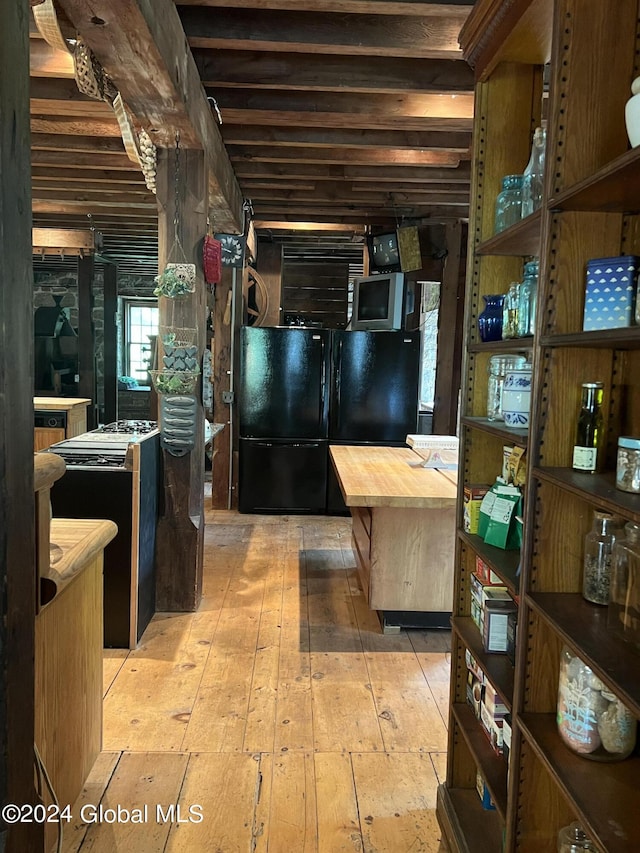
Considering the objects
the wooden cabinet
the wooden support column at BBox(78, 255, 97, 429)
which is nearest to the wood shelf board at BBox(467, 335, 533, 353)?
the wooden cabinet

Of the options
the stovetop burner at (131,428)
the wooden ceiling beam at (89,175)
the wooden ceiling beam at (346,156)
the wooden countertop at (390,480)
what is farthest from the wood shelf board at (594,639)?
the wooden ceiling beam at (89,175)

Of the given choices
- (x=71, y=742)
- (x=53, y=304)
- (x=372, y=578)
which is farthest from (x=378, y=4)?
(x=53, y=304)

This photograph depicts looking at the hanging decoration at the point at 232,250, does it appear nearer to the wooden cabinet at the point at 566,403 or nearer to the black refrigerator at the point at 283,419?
the black refrigerator at the point at 283,419

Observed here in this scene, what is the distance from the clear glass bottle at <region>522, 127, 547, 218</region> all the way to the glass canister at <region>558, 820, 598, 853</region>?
51.8 inches

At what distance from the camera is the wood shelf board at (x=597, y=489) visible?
0.92m

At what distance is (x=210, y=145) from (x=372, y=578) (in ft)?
7.64

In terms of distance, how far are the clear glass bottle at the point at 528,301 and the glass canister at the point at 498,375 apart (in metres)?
0.11

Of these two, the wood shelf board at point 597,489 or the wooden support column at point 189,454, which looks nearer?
the wood shelf board at point 597,489

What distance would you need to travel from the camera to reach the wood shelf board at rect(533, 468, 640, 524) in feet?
3.01

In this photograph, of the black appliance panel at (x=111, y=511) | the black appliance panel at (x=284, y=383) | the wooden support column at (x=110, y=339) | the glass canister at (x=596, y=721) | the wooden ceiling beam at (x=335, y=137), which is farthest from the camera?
the wooden support column at (x=110, y=339)

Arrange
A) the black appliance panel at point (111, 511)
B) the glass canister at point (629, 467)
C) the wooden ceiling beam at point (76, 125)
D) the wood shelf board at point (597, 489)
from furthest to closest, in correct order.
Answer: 1. the wooden ceiling beam at point (76, 125)
2. the black appliance panel at point (111, 511)
3. the glass canister at point (629, 467)
4. the wood shelf board at point (597, 489)

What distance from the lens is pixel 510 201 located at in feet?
5.08

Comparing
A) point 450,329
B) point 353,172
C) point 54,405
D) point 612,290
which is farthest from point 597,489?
point 54,405

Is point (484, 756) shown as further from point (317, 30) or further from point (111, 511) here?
point (317, 30)
